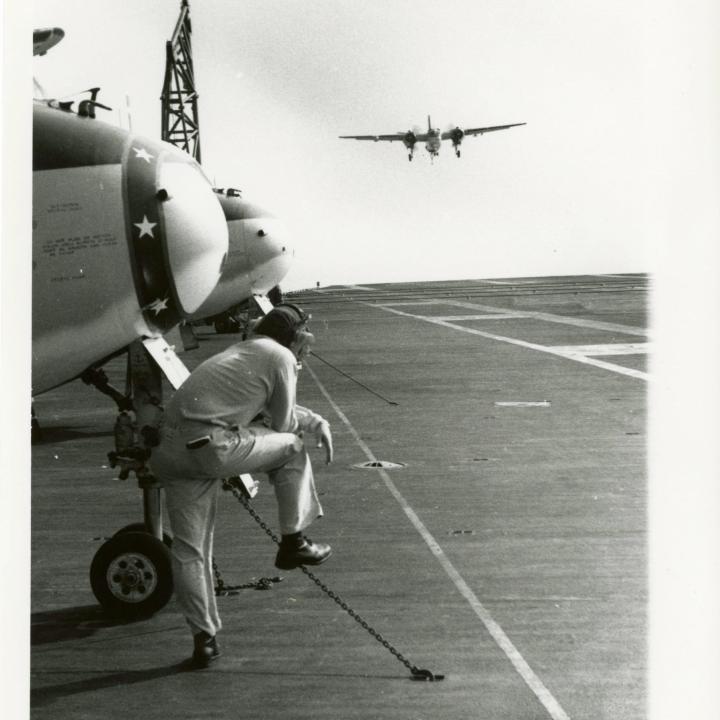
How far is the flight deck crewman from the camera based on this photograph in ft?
25.5

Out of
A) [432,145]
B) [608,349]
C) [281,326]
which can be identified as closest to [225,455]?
[281,326]

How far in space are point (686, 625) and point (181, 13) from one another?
5.07 metres

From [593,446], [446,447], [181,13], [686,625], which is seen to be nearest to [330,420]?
[446,447]

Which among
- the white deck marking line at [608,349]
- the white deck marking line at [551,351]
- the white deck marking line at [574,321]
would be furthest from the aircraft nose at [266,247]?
the white deck marking line at [574,321]

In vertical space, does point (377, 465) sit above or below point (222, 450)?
below

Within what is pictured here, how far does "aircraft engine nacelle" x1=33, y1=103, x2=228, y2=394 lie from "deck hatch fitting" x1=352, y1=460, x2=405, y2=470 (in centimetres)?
502

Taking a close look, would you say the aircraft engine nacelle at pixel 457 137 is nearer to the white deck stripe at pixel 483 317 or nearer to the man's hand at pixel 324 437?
the white deck stripe at pixel 483 317

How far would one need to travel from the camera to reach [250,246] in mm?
32625

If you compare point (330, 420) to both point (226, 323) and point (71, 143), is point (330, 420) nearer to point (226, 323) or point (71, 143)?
point (71, 143)

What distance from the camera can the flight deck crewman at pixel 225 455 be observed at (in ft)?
25.5

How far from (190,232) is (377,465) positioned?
557cm

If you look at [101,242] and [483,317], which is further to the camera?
Answer: [483,317]

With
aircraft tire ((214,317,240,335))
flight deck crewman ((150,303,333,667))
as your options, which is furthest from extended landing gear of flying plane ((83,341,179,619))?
aircraft tire ((214,317,240,335))

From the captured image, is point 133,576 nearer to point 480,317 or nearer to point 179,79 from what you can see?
point 179,79
